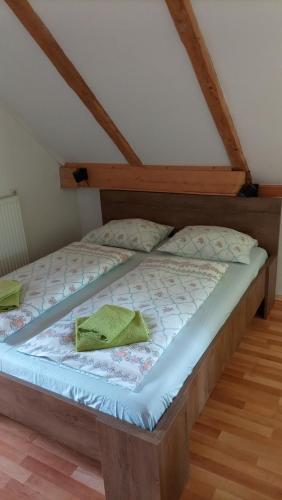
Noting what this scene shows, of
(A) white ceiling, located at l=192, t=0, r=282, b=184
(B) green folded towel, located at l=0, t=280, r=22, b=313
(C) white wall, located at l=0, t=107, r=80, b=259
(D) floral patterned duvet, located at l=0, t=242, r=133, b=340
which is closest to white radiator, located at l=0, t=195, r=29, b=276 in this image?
(C) white wall, located at l=0, t=107, r=80, b=259

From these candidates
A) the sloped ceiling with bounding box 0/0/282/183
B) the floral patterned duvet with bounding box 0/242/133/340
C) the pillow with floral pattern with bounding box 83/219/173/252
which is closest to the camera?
the sloped ceiling with bounding box 0/0/282/183

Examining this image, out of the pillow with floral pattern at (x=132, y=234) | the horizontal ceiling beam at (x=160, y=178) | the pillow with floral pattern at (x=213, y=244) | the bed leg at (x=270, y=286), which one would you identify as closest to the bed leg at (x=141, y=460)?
the pillow with floral pattern at (x=213, y=244)

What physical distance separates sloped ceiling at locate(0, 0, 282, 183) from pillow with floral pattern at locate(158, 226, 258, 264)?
1.65 feet

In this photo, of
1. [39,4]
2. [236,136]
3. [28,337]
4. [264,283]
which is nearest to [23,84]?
[39,4]

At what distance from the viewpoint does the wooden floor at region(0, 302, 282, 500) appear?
5.23 feet

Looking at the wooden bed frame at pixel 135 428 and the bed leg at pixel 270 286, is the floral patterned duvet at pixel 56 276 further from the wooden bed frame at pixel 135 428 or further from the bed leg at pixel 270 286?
the bed leg at pixel 270 286

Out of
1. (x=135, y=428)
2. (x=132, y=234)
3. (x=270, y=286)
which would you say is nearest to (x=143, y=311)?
(x=135, y=428)

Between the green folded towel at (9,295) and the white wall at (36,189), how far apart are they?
1169 mm

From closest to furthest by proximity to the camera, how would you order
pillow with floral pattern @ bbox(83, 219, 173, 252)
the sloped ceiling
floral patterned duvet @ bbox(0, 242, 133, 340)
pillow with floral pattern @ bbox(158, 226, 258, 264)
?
the sloped ceiling → floral patterned duvet @ bbox(0, 242, 133, 340) → pillow with floral pattern @ bbox(158, 226, 258, 264) → pillow with floral pattern @ bbox(83, 219, 173, 252)

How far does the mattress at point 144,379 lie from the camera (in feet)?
4.54

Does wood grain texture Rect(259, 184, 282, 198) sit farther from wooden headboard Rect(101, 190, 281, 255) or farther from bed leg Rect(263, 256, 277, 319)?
bed leg Rect(263, 256, 277, 319)

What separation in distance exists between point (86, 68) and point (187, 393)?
1.96 meters

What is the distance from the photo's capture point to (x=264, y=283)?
270cm

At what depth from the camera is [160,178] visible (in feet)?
10.3
